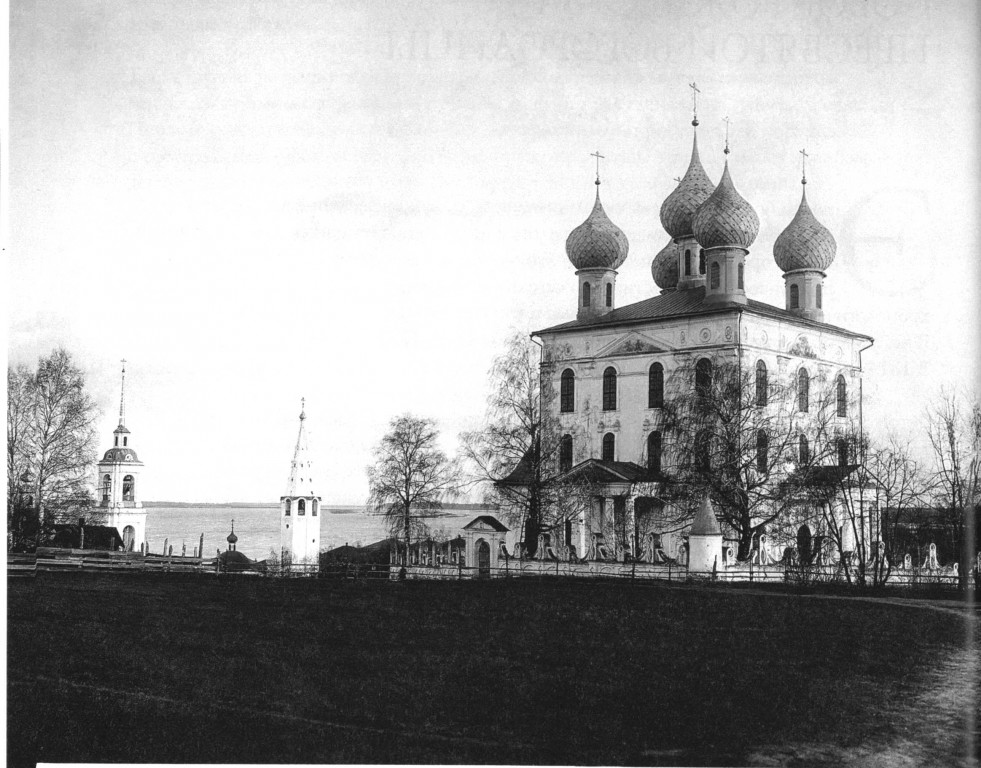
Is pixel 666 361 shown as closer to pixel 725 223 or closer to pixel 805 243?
pixel 725 223

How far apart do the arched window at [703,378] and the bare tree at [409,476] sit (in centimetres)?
417

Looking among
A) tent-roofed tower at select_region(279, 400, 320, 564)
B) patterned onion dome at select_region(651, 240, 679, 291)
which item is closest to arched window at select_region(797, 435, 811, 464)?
patterned onion dome at select_region(651, 240, 679, 291)

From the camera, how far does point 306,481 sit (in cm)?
1177

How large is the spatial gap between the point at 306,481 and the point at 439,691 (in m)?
3.37

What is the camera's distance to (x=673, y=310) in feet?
61.1

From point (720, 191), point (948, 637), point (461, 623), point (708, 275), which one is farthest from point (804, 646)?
point (708, 275)

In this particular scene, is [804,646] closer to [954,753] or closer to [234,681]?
[954,753]

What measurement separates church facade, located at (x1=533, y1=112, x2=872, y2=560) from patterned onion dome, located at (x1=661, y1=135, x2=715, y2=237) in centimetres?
6

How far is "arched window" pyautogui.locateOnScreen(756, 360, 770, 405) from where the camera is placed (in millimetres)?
16688

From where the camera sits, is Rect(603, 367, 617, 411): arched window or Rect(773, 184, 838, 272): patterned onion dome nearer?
Rect(773, 184, 838, 272): patterned onion dome

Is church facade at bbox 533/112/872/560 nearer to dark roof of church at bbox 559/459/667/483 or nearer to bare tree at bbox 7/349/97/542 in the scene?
dark roof of church at bbox 559/459/667/483

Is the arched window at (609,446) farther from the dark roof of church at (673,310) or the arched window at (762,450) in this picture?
the arched window at (762,450)

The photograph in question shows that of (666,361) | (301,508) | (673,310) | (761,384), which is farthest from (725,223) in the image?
(301,508)

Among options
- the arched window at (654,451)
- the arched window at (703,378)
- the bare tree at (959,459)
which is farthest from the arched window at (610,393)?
the bare tree at (959,459)
